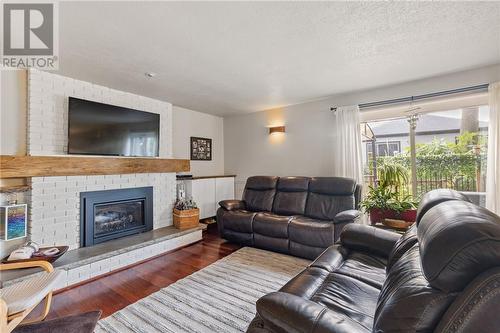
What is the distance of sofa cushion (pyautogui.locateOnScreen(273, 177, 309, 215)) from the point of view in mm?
3490

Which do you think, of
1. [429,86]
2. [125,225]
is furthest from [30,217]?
[429,86]

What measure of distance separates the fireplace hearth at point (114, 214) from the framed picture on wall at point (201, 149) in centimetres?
133

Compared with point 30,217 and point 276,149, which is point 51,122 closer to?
point 30,217

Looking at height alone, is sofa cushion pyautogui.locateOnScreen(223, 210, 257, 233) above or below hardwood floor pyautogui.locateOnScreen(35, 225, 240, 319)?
above

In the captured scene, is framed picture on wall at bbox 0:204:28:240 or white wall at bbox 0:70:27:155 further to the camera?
white wall at bbox 0:70:27:155

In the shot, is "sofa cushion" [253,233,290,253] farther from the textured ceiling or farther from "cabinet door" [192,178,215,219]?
the textured ceiling

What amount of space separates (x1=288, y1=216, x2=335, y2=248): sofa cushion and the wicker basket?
1634 millimetres

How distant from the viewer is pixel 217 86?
125 inches

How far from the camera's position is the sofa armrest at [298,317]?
85 centimetres

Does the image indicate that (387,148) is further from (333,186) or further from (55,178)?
(55,178)

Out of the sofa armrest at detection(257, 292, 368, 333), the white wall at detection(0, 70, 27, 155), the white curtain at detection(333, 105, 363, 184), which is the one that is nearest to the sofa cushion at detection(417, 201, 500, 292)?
the sofa armrest at detection(257, 292, 368, 333)

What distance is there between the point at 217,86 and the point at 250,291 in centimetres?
260
